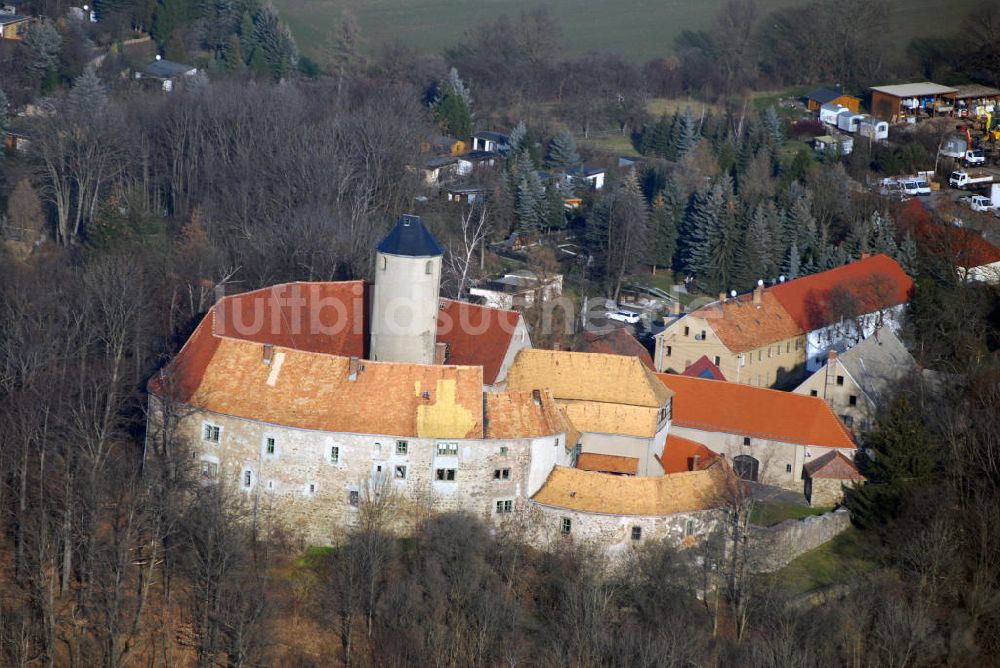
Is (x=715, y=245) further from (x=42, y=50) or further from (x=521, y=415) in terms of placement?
(x=42, y=50)

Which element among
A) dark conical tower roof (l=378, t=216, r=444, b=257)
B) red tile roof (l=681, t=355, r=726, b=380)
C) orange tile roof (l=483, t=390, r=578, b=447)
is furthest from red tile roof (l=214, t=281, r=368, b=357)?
red tile roof (l=681, t=355, r=726, b=380)

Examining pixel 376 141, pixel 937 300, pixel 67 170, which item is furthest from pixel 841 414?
pixel 67 170

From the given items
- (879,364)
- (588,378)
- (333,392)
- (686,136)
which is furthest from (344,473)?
(686,136)

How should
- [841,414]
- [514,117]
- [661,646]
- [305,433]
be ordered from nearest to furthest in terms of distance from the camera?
[661,646] → [305,433] → [841,414] → [514,117]

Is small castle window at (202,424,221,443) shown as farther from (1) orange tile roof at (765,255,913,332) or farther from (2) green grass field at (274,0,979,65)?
(2) green grass field at (274,0,979,65)

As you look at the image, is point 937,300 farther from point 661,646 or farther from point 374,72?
point 374,72
